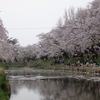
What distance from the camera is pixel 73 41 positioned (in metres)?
46.9

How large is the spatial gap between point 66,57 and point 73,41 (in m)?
12.6

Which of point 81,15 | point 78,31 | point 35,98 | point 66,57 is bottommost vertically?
point 35,98

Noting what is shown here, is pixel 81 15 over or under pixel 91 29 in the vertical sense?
over

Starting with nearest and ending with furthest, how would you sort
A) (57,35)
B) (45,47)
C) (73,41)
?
(73,41)
(57,35)
(45,47)

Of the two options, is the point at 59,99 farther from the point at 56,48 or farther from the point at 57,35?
the point at 57,35

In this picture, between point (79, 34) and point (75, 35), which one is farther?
point (75, 35)

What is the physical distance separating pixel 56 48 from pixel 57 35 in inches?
255

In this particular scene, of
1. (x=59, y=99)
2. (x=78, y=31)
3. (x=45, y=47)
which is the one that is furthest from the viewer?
(x=45, y=47)

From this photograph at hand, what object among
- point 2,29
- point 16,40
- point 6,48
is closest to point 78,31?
point 2,29

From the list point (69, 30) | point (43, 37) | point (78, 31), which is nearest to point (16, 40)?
point (43, 37)

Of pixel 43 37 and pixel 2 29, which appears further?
pixel 43 37

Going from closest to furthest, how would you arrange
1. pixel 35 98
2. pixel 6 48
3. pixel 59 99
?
pixel 59 99 < pixel 35 98 < pixel 6 48

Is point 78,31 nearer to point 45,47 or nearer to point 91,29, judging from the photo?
point 91,29

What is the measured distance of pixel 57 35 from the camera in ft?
212
